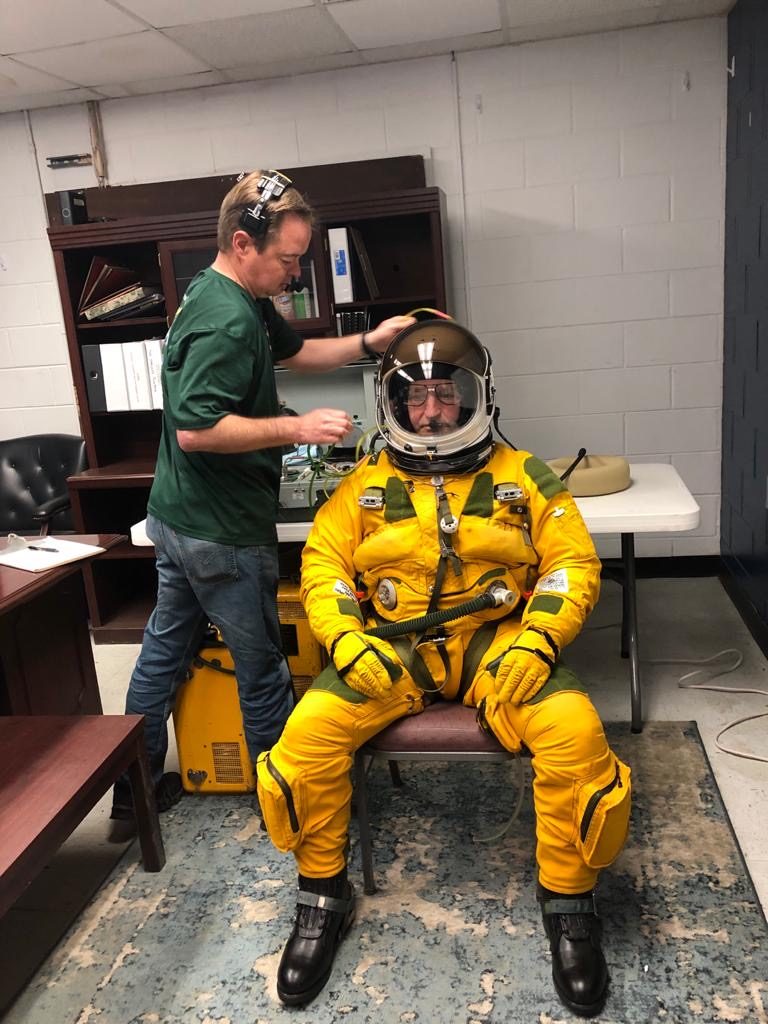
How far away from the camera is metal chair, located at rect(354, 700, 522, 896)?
5.23 ft

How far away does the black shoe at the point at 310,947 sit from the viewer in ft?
4.95

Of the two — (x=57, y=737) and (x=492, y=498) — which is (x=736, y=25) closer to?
(x=492, y=498)

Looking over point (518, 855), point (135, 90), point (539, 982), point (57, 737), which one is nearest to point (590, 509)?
point (518, 855)

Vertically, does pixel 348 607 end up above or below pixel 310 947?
above

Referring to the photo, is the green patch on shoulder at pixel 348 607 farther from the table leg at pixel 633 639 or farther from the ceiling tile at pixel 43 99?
the ceiling tile at pixel 43 99

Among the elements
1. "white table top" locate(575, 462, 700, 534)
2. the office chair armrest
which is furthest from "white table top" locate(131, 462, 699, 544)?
the office chair armrest

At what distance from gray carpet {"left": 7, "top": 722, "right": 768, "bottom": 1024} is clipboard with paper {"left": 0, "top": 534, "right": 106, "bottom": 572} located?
746mm

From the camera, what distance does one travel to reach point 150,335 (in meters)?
3.64

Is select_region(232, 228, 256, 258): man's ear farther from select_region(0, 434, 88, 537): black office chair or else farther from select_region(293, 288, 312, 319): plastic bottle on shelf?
select_region(0, 434, 88, 537): black office chair

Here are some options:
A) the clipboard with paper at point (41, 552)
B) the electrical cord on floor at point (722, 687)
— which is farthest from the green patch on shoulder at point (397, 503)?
the electrical cord on floor at point (722, 687)

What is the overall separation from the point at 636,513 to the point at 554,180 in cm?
182

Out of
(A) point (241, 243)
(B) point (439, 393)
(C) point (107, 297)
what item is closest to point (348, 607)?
(B) point (439, 393)

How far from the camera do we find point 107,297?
337 cm

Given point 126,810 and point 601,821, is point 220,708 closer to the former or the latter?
point 126,810
